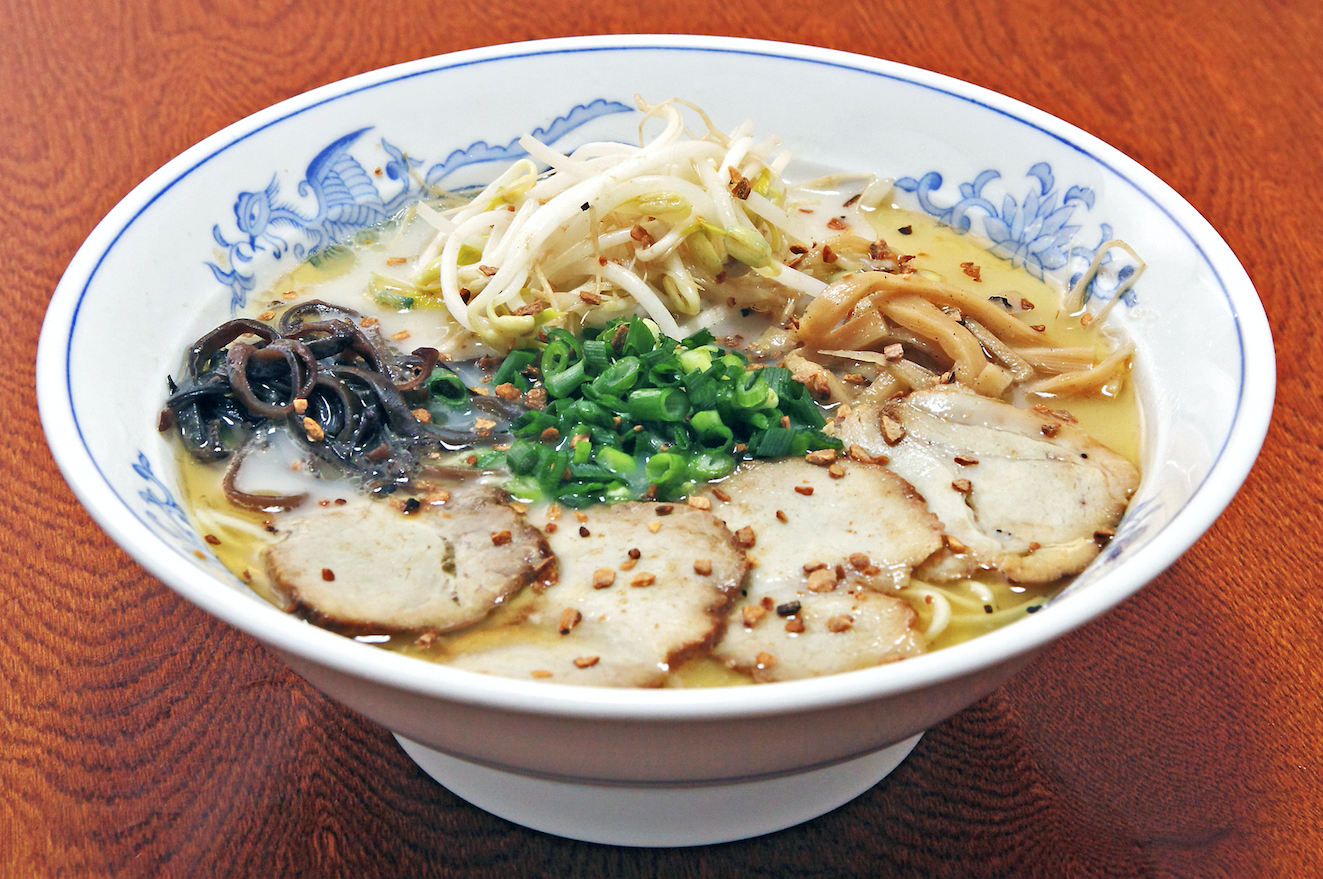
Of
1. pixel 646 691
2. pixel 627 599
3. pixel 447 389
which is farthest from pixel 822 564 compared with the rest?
pixel 447 389

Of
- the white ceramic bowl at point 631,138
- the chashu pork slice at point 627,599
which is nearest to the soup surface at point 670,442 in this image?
the chashu pork slice at point 627,599

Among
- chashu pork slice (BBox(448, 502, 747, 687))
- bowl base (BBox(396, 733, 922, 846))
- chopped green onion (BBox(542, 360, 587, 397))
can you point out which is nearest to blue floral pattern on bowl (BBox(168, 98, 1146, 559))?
chopped green onion (BBox(542, 360, 587, 397))

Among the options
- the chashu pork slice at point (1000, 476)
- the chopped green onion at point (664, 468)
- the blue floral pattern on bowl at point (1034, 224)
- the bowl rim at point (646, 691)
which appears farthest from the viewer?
the blue floral pattern on bowl at point (1034, 224)

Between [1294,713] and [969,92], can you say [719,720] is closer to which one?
[1294,713]

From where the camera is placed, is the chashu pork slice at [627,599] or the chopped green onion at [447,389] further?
the chopped green onion at [447,389]

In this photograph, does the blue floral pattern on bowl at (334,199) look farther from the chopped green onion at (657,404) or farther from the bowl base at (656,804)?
the bowl base at (656,804)

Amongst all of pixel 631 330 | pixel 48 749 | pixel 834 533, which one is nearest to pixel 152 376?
pixel 48 749
